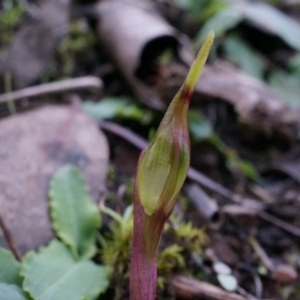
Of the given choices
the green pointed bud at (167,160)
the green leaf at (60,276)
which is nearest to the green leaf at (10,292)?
the green leaf at (60,276)

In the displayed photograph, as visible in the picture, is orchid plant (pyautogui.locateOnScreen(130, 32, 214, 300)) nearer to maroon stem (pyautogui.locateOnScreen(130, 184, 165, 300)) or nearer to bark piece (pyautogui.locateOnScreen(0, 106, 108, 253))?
maroon stem (pyautogui.locateOnScreen(130, 184, 165, 300))

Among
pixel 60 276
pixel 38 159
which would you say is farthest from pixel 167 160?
pixel 38 159

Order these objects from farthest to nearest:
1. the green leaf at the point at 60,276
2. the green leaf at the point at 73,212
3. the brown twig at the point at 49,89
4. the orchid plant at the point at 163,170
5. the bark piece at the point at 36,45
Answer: the bark piece at the point at 36,45
the brown twig at the point at 49,89
the green leaf at the point at 73,212
the green leaf at the point at 60,276
the orchid plant at the point at 163,170

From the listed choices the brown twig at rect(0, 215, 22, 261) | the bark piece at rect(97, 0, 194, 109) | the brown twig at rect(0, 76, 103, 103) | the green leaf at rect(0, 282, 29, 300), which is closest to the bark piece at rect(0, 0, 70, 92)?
the brown twig at rect(0, 76, 103, 103)

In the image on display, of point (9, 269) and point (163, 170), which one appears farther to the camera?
point (9, 269)

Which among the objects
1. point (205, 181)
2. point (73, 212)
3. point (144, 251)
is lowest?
point (205, 181)

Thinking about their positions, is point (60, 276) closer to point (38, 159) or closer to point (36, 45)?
point (38, 159)

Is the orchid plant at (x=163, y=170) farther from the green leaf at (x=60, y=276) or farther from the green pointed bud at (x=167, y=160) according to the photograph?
the green leaf at (x=60, y=276)
